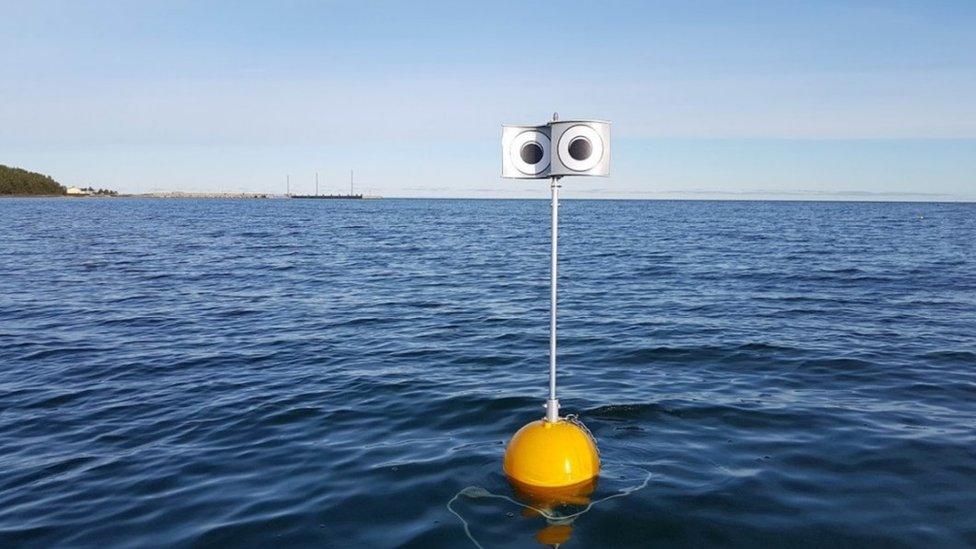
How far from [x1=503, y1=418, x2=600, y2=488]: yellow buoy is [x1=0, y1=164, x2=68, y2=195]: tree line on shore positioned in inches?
8339

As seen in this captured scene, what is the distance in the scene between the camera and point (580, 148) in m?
7.15

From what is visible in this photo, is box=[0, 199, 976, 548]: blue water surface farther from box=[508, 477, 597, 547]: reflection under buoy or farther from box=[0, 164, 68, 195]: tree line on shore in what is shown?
box=[0, 164, 68, 195]: tree line on shore

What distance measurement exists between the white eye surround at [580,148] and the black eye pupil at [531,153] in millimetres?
288

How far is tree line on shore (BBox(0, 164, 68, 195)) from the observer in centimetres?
18262

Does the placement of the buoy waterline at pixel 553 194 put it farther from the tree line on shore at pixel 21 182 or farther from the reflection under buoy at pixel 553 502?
the tree line on shore at pixel 21 182

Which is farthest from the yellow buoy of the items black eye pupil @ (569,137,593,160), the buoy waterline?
black eye pupil @ (569,137,593,160)

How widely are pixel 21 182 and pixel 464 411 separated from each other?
215m

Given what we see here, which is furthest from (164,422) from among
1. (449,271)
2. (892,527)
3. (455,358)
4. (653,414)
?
(449,271)

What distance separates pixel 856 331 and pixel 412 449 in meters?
11.9

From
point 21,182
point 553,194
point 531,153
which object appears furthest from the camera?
point 21,182

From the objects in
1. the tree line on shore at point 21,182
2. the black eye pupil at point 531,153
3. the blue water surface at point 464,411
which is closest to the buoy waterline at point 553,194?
the black eye pupil at point 531,153

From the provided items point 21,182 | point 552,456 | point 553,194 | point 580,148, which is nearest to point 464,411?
point 552,456

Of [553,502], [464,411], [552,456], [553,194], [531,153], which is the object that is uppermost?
[531,153]

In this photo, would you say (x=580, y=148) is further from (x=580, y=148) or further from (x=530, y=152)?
(x=530, y=152)
